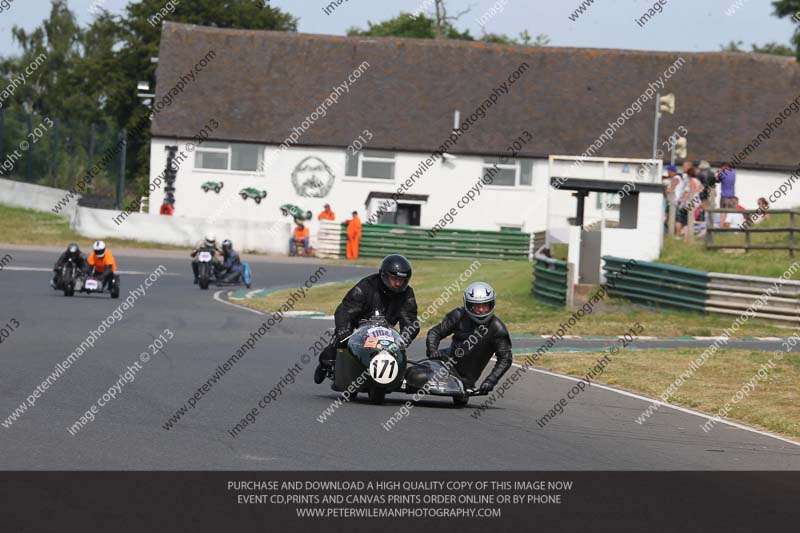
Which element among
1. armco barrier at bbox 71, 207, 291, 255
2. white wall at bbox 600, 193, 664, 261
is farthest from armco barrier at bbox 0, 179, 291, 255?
white wall at bbox 600, 193, 664, 261

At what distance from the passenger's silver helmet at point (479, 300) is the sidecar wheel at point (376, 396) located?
3.69 feet

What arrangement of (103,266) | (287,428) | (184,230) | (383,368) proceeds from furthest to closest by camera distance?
(184,230) → (103,266) → (383,368) → (287,428)

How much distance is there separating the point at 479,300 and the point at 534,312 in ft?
50.0

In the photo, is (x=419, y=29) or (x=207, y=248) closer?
(x=207, y=248)

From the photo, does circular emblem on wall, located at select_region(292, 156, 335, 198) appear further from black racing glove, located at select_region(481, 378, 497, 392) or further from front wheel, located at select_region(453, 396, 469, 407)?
black racing glove, located at select_region(481, 378, 497, 392)

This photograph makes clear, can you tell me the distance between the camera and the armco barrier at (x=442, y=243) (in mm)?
49062

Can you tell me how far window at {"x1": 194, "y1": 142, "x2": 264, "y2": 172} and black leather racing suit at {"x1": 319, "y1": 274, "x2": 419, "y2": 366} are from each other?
43.0 metres

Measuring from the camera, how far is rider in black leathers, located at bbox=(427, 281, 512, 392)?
13203 millimetres

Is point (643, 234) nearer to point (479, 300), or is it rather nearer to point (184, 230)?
point (479, 300)

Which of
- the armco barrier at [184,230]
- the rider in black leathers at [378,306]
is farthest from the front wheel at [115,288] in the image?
the armco barrier at [184,230]

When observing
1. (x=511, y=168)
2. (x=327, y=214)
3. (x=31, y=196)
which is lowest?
(x=327, y=214)

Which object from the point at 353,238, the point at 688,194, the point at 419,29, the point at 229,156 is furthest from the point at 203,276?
the point at 419,29

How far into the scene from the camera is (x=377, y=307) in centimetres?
1350

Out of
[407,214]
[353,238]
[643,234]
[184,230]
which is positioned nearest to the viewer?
[643,234]
